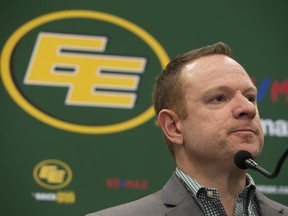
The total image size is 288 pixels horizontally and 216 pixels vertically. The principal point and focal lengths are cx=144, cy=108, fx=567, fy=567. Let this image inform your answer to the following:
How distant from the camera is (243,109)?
5.24ft

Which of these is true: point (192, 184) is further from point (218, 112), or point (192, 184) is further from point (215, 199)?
point (218, 112)

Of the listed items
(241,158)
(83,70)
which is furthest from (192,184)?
(83,70)

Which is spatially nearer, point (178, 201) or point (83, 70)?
point (178, 201)

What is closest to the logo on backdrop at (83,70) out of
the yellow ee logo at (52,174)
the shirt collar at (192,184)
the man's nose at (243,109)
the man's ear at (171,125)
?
the yellow ee logo at (52,174)

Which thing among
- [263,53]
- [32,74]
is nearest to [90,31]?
[32,74]

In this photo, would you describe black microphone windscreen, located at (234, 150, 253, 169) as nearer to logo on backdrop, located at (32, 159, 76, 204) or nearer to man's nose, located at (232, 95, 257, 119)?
man's nose, located at (232, 95, 257, 119)

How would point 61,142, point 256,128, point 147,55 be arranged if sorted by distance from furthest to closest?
point 147,55 → point 61,142 → point 256,128

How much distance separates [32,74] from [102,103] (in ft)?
1.10

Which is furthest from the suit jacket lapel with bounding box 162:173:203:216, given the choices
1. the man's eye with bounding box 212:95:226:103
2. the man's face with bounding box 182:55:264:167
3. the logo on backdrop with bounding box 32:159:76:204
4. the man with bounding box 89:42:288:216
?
the logo on backdrop with bounding box 32:159:76:204

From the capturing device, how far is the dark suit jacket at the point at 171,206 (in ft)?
5.26

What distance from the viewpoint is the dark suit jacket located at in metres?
1.60

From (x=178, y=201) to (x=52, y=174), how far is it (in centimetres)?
96

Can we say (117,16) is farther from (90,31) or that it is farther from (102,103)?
(102,103)

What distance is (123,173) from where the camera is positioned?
2539mm
